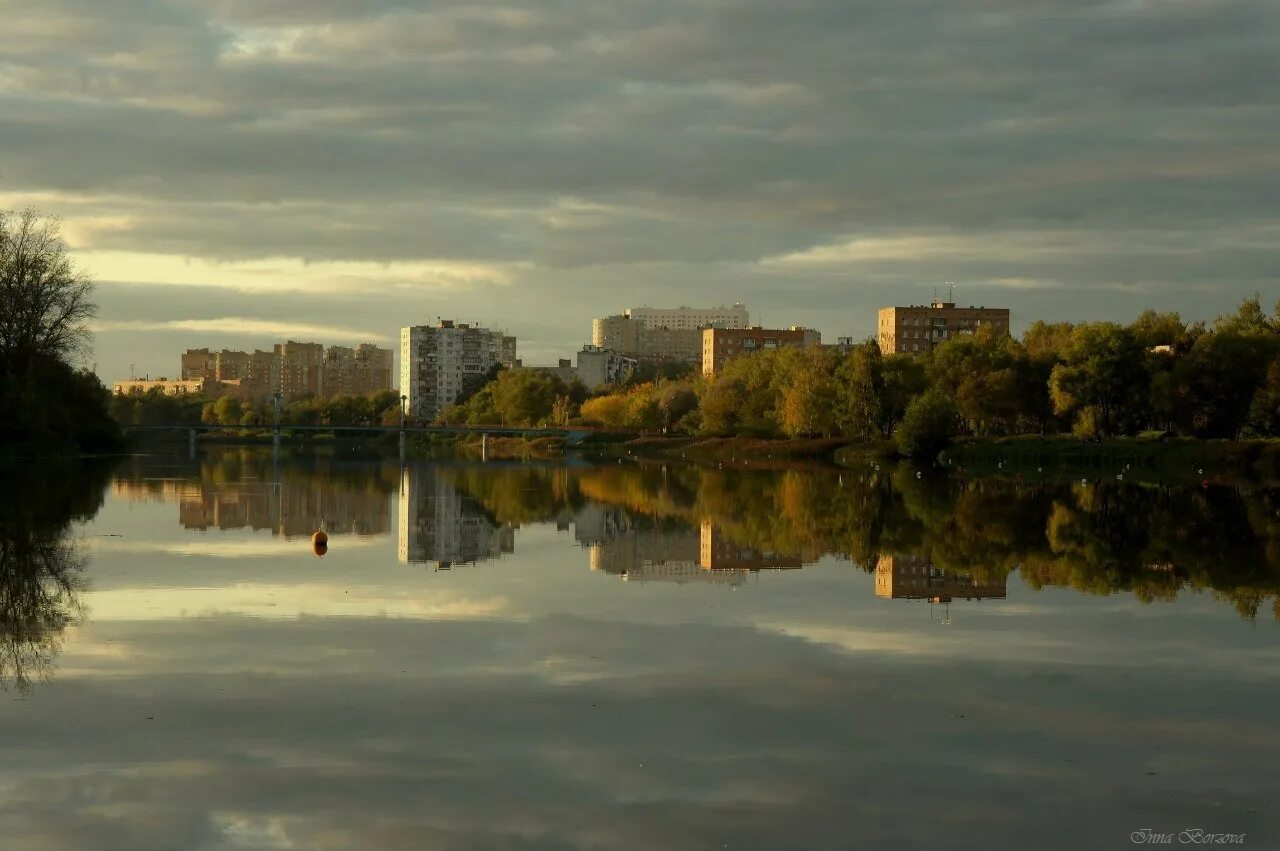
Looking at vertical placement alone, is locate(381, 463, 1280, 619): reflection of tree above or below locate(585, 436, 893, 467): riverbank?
below

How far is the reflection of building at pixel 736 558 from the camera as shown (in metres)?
26.8

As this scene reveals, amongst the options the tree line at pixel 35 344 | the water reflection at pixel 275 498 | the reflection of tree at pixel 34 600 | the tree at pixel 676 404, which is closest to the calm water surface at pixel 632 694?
the reflection of tree at pixel 34 600

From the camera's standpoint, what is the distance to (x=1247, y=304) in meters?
101

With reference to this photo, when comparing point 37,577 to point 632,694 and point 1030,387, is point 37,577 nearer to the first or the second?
point 632,694

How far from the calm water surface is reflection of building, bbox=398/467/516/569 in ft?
1.30

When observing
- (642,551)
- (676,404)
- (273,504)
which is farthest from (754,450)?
(642,551)

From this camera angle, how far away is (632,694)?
540 inches

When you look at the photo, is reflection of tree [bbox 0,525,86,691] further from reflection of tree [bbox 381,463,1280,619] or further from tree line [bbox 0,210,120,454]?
tree line [bbox 0,210,120,454]

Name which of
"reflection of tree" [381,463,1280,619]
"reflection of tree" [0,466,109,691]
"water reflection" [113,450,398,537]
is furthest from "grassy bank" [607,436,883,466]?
"reflection of tree" [0,466,109,691]

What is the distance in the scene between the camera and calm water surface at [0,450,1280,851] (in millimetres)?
9688

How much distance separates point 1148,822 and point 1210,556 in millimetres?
20495

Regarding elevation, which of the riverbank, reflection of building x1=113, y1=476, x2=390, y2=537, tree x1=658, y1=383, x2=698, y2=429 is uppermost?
tree x1=658, y1=383, x2=698, y2=429

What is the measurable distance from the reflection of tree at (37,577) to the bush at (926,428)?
51.5 m

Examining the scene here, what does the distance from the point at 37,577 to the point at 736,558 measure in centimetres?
1302
